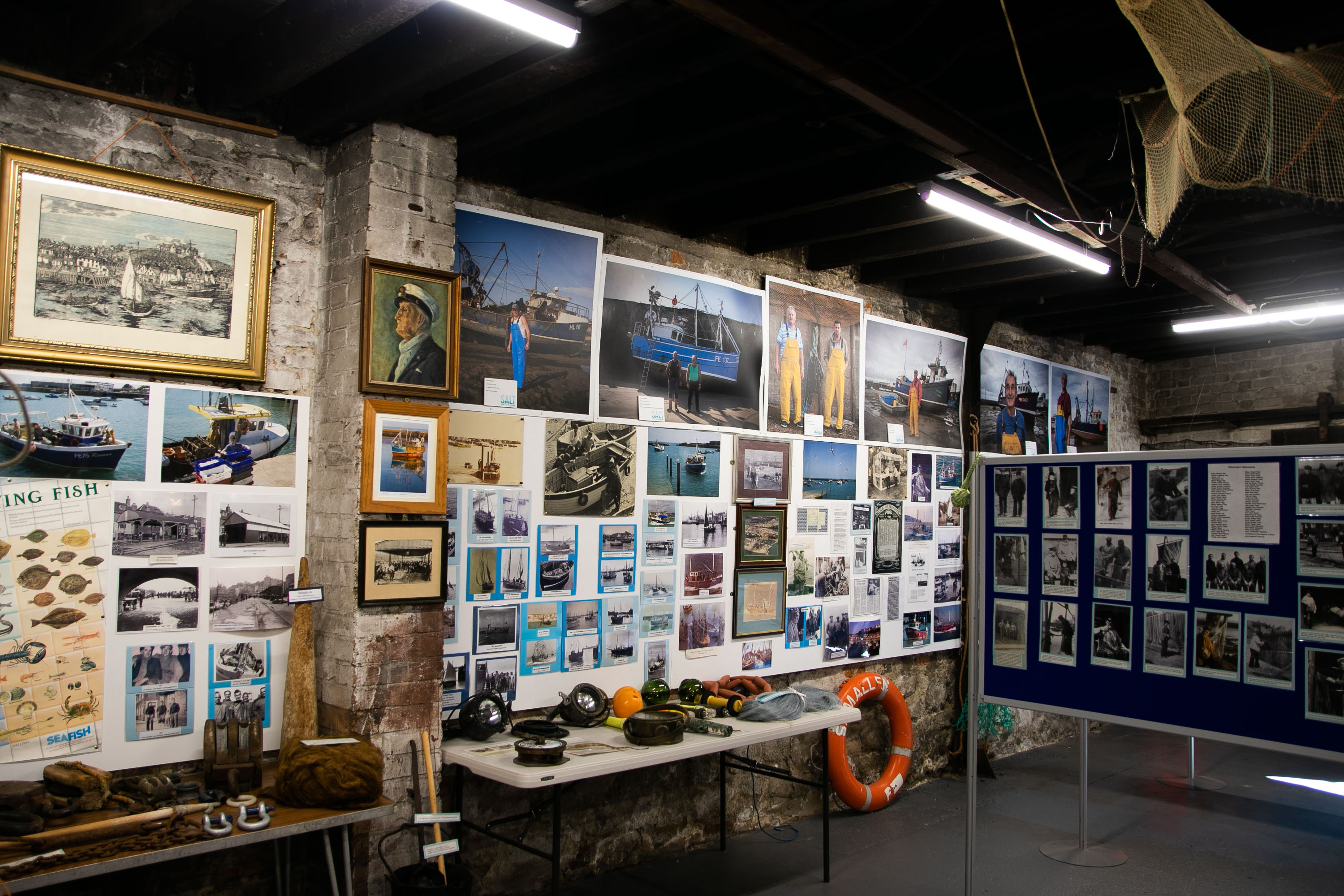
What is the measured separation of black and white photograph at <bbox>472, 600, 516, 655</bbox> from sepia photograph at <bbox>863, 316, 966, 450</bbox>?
122 inches

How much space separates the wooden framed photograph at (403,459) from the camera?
12.3 feet

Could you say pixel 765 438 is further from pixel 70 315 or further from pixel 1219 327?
pixel 1219 327

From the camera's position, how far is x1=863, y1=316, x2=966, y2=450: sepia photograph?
22.1 ft

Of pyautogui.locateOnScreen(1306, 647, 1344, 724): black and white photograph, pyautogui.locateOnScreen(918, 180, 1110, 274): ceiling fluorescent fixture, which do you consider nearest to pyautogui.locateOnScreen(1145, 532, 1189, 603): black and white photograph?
pyautogui.locateOnScreen(1306, 647, 1344, 724): black and white photograph

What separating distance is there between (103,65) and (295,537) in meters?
1.91

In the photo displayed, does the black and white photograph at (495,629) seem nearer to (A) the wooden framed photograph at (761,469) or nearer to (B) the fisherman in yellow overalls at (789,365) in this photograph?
(A) the wooden framed photograph at (761,469)

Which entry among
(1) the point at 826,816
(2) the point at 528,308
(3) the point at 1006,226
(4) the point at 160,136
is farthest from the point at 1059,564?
(4) the point at 160,136

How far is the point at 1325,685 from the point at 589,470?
10.8ft

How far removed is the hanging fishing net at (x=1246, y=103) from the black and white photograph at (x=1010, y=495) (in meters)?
1.60

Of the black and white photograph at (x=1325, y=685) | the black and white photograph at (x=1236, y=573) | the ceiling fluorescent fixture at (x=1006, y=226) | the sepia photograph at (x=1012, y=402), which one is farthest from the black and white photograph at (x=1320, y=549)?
the sepia photograph at (x=1012, y=402)

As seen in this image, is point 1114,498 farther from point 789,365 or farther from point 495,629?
point 495,629

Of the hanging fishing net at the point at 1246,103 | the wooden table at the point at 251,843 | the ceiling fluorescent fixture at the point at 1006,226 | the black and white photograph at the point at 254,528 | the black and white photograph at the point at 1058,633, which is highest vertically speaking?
the ceiling fluorescent fixture at the point at 1006,226

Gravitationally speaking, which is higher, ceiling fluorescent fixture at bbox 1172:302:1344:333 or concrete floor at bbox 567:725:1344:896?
ceiling fluorescent fixture at bbox 1172:302:1344:333

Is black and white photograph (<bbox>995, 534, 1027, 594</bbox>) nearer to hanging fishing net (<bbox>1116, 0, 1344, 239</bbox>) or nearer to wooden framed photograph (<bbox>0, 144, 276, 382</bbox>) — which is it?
hanging fishing net (<bbox>1116, 0, 1344, 239</bbox>)
